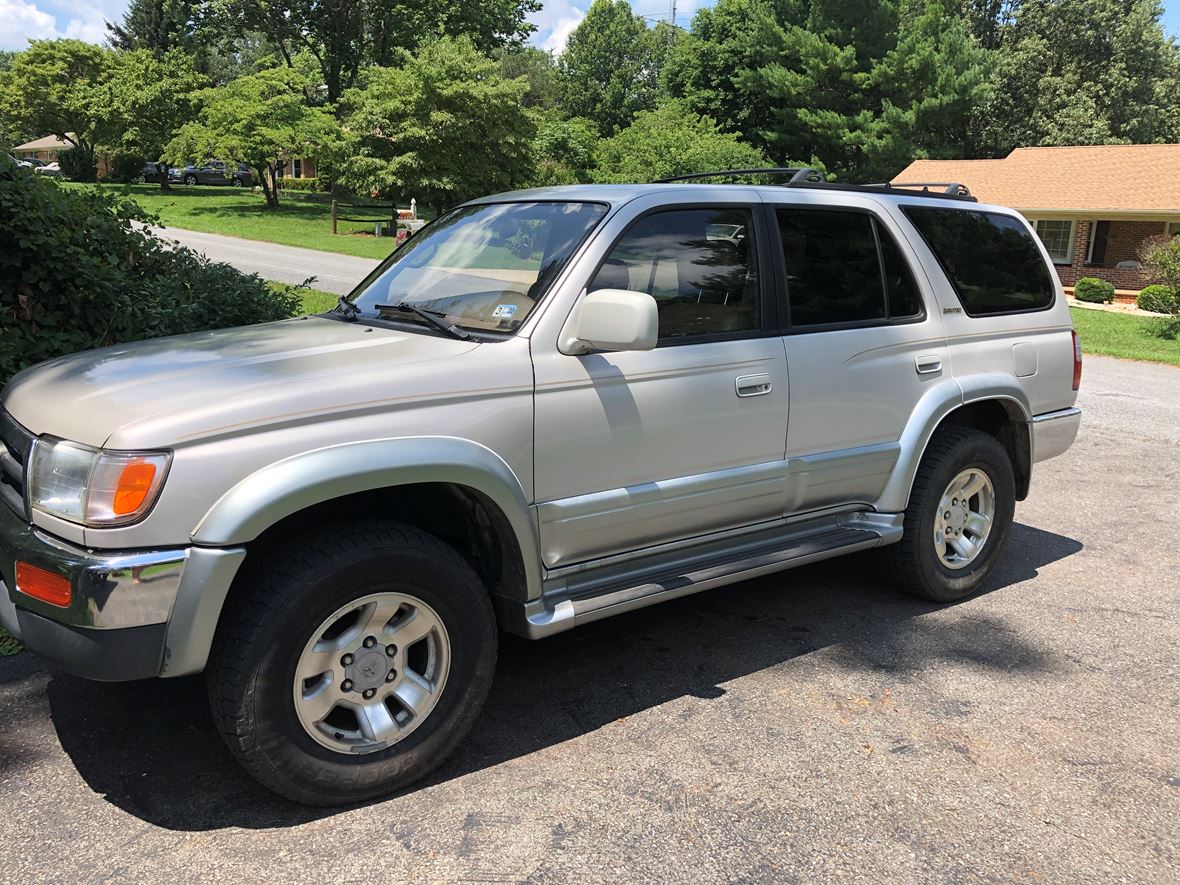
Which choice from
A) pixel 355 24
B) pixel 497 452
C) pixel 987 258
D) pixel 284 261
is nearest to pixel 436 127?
pixel 284 261

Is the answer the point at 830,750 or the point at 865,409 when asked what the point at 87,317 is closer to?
the point at 865,409

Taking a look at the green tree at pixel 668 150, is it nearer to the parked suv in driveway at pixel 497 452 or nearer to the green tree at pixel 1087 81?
the green tree at pixel 1087 81

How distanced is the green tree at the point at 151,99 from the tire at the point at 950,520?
46402 millimetres

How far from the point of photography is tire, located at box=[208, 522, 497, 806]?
9.12 ft

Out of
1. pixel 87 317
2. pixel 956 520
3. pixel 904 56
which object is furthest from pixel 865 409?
pixel 904 56

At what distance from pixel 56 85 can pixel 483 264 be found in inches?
2148

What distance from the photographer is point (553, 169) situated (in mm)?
38781

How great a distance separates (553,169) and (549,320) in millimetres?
36962

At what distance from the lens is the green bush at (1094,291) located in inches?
1084

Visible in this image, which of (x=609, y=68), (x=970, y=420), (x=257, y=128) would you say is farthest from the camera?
(x=609, y=68)

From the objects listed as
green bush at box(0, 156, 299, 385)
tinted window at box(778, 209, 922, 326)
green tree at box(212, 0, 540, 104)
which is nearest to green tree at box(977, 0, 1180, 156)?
green tree at box(212, 0, 540, 104)

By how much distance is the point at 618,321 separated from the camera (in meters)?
3.22

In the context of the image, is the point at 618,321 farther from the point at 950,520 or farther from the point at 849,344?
the point at 950,520

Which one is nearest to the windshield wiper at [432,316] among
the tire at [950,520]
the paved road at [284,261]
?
the tire at [950,520]
